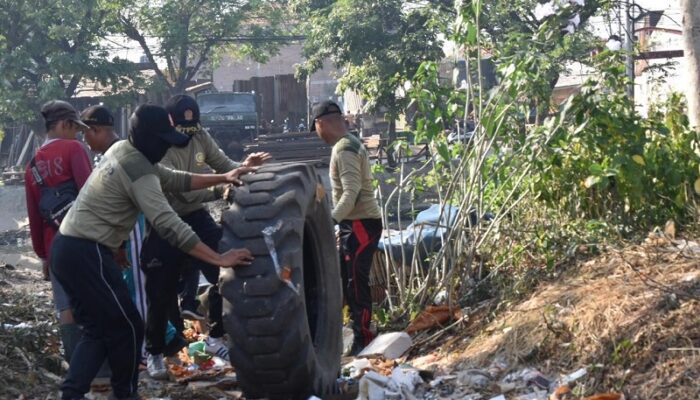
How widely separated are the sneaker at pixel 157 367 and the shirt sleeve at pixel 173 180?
3.66 ft

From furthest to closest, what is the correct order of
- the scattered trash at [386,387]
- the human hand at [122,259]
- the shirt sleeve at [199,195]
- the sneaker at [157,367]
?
the shirt sleeve at [199,195] → the sneaker at [157,367] → the human hand at [122,259] → the scattered trash at [386,387]

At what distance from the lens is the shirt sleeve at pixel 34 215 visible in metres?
6.57

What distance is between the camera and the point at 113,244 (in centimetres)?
547

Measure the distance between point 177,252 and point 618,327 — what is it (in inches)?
108

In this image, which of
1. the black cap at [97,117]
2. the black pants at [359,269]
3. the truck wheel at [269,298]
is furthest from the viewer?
the black pants at [359,269]

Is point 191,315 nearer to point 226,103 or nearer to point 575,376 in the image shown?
point 575,376

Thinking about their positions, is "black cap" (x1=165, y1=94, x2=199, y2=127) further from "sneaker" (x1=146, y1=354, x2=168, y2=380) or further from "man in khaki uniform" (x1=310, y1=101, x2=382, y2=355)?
"sneaker" (x1=146, y1=354, x2=168, y2=380)

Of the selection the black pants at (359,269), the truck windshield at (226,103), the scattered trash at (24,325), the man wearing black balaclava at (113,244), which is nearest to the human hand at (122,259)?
the man wearing black balaclava at (113,244)

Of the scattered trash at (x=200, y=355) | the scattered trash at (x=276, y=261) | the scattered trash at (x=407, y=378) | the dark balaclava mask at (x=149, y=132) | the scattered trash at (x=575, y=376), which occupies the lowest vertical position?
the scattered trash at (x=200, y=355)

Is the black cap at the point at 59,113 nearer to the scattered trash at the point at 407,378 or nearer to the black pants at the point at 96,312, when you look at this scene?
the black pants at the point at 96,312

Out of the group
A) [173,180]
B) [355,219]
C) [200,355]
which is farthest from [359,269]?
[173,180]

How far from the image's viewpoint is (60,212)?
6.41m


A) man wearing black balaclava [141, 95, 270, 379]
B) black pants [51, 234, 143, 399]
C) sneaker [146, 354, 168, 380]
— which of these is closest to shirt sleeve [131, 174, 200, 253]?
black pants [51, 234, 143, 399]

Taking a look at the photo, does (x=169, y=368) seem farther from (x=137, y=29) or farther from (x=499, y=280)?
(x=137, y=29)
